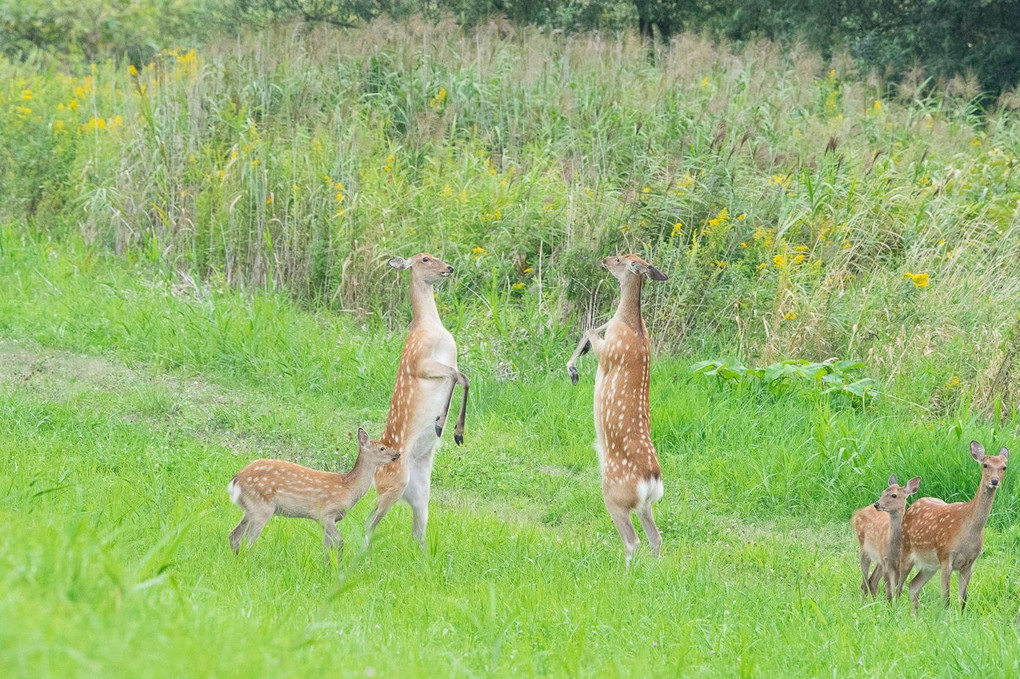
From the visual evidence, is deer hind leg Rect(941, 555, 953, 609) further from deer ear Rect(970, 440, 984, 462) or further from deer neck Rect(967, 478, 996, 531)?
deer ear Rect(970, 440, 984, 462)

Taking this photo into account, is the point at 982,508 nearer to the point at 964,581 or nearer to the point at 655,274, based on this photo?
the point at 964,581

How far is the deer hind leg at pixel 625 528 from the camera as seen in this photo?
717cm

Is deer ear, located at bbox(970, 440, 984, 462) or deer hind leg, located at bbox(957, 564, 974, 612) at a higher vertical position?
deer ear, located at bbox(970, 440, 984, 462)

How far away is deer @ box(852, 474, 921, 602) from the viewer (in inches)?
264

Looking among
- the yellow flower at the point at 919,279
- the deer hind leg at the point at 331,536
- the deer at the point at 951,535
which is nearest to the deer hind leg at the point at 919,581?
the deer at the point at 951,535

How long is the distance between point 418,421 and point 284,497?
39.9 inches

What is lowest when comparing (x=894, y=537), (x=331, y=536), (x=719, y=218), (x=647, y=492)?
(x=331, y=536)

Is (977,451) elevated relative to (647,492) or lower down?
elevated

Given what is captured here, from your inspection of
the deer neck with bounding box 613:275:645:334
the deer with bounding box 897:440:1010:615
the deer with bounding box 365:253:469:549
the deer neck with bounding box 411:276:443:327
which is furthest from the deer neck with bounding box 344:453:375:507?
the deer with bounding box 897:440:1010:615

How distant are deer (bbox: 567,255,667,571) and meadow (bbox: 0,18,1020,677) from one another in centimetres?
31

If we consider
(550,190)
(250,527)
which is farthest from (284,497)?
(550,190)

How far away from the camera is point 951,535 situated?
6.64m

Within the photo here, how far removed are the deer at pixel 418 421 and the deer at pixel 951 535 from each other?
8.61ft

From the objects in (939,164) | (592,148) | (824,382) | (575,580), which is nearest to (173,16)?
(592,148)
